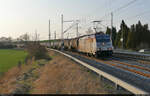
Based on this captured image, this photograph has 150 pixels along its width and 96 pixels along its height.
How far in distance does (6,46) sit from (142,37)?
331 feet

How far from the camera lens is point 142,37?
53.5m

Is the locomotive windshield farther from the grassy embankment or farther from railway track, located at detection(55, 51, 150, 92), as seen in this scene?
the grassy embankment

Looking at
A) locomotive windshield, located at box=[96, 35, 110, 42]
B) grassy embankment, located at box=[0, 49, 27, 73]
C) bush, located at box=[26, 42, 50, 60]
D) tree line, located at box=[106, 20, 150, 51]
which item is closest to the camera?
locomotive windshield, located at box=[96, 35, 110, 42]

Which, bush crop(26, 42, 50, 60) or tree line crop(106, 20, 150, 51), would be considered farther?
tree line crop(106, 20, 150, 51)

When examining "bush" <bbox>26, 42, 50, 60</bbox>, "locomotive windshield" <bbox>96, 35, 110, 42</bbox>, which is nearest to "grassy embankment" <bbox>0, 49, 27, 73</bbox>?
"bush" <bbox>26, 42, 50, 60</bbox>

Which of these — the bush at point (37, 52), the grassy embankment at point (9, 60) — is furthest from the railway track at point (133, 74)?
the bush at point (37, 52)

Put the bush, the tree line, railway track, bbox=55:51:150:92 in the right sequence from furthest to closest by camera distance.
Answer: the tree line → the bush → railway track, bbox=55:51:150:92

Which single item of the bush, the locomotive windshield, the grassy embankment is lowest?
the grassy embankment

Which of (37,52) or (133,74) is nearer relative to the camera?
(133,74)

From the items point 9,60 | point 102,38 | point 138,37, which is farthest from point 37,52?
point 138,37

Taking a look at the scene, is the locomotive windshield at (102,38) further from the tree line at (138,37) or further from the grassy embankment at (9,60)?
the tree line at (138,37)

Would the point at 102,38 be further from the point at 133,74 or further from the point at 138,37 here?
the point at 138,37

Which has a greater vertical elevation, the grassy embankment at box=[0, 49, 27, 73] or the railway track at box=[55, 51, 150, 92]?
the railway track at box=[55, 51, 150, 92]

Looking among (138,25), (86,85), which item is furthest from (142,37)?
(86,85)
